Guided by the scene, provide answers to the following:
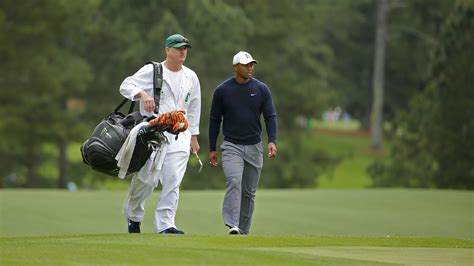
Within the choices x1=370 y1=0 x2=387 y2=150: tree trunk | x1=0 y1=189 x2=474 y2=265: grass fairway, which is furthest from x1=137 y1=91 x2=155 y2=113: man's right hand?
x1=370 y1=0 x2=387 y2=150: tree trunk

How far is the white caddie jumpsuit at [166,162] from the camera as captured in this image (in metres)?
12.7

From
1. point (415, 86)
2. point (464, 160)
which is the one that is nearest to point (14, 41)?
point (464, 160)

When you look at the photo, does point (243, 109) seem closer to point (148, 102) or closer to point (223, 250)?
point (148, 102)

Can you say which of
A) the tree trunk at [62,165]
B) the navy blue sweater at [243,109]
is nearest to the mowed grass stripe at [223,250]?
the navy blue sweater at [243,109]

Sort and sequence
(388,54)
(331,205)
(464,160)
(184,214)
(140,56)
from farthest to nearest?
(388,54) < (140,56) < (464,160) < (331,205) < (184,214)

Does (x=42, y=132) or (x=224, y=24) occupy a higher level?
(x=224, y=24)

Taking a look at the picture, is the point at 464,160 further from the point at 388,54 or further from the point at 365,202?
the point at 388,54

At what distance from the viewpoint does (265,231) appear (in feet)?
63.9

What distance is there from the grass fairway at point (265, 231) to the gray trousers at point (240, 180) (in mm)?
542

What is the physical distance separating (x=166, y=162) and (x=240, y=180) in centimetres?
110

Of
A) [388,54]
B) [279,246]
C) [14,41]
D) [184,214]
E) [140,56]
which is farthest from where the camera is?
[388,54]

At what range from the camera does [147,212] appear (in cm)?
2198

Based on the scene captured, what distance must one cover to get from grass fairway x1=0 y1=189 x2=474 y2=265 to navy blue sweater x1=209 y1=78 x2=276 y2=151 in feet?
4.25

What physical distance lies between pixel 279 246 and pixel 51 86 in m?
Result: 32.4
